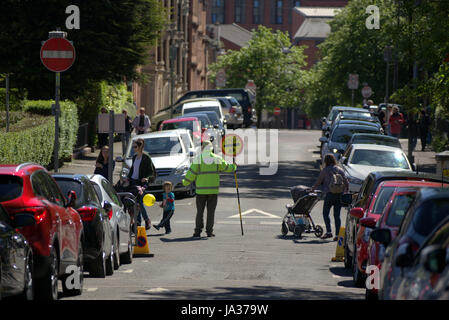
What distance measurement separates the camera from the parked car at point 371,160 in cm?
2672

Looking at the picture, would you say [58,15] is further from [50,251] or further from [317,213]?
[50,251]

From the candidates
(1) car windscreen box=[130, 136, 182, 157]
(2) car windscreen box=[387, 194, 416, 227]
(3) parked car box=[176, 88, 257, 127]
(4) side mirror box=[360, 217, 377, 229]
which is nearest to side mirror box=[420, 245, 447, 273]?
(2) car windscreen box=[387, 194, 416, 227]

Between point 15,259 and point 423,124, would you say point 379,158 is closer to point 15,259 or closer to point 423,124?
point 423,124

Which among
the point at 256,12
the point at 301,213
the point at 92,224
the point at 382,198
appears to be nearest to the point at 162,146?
the point at 301,213

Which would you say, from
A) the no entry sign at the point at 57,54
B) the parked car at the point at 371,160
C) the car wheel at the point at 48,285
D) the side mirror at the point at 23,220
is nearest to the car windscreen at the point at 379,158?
the parked car at the point at 371,160

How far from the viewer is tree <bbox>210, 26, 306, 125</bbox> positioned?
10475cm

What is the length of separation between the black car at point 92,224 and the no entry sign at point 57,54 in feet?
18.2

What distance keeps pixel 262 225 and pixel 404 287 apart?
52.6ft

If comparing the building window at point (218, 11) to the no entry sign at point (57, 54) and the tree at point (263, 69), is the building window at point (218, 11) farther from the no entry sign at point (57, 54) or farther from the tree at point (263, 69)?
the no entry sign at point (57, 54)

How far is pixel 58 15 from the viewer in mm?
39125

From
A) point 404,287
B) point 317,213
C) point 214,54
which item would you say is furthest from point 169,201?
point 214,54

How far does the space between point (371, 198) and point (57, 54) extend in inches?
302

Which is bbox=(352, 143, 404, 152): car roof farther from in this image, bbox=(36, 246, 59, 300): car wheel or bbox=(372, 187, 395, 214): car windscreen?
bbox=(36, 246, 59, 300): car wheel
